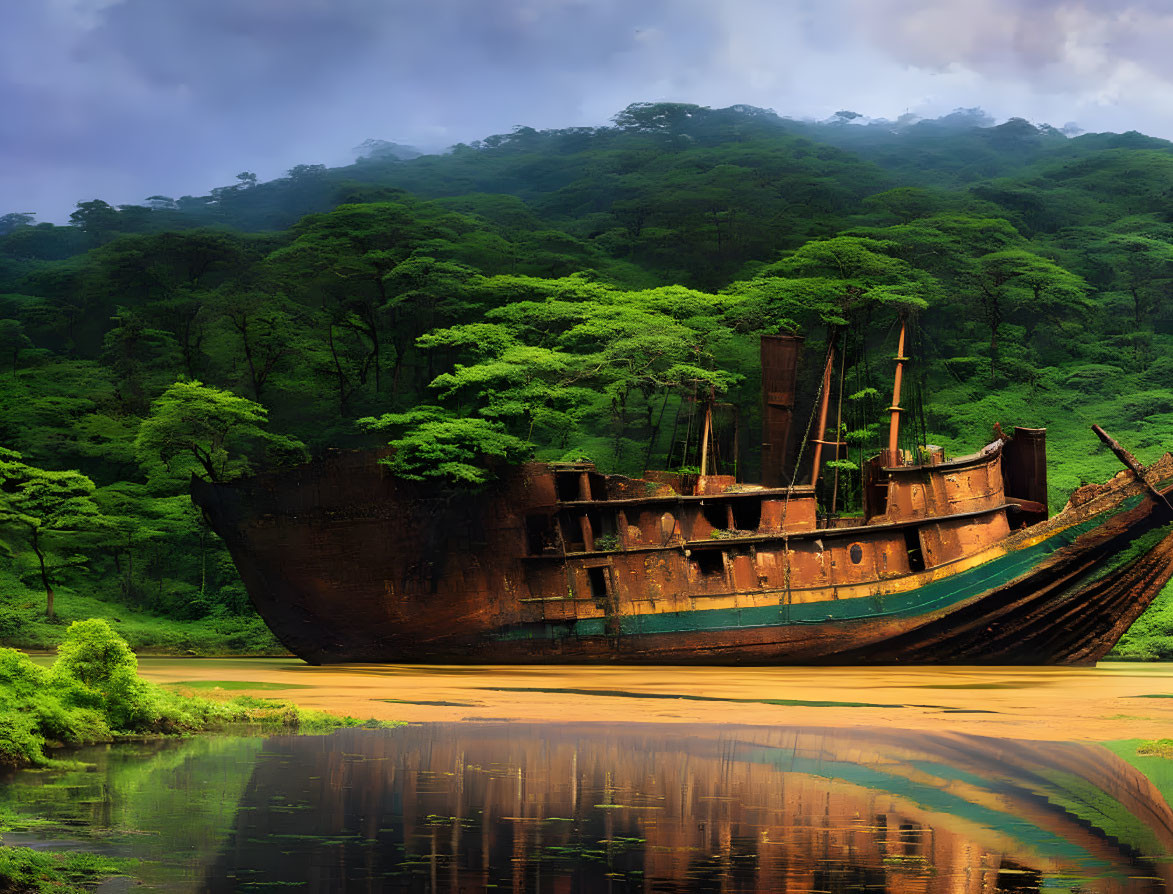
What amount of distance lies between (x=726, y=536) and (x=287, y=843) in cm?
1598

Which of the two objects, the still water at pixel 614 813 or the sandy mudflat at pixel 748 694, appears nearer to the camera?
the still water at pixel 614 813

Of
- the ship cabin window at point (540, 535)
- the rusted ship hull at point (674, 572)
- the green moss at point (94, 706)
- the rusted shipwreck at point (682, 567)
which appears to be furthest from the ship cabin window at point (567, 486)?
the green moss at point (94, 706)

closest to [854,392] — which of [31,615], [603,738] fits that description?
[31,615]

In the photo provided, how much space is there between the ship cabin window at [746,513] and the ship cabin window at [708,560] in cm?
93

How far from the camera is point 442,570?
77.1ft

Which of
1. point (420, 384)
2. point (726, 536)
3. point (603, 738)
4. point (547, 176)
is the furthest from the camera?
point (547, 176)

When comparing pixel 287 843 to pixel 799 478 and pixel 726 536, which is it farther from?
pixel 799 478

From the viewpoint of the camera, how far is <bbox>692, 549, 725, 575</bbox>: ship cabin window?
23.3m

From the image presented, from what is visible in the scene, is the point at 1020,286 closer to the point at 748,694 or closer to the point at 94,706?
the point at 748,694

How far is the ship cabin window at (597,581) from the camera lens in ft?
76.7

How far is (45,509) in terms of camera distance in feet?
95.3

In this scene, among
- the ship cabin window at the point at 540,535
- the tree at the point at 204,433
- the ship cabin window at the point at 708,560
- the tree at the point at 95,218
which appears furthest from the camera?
the tree at the point at 95,218

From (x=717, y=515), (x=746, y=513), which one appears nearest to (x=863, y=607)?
(x=746, y=513)

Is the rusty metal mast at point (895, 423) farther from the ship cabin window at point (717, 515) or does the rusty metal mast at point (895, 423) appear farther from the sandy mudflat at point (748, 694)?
the sandy mudflat at point (748, 694)
